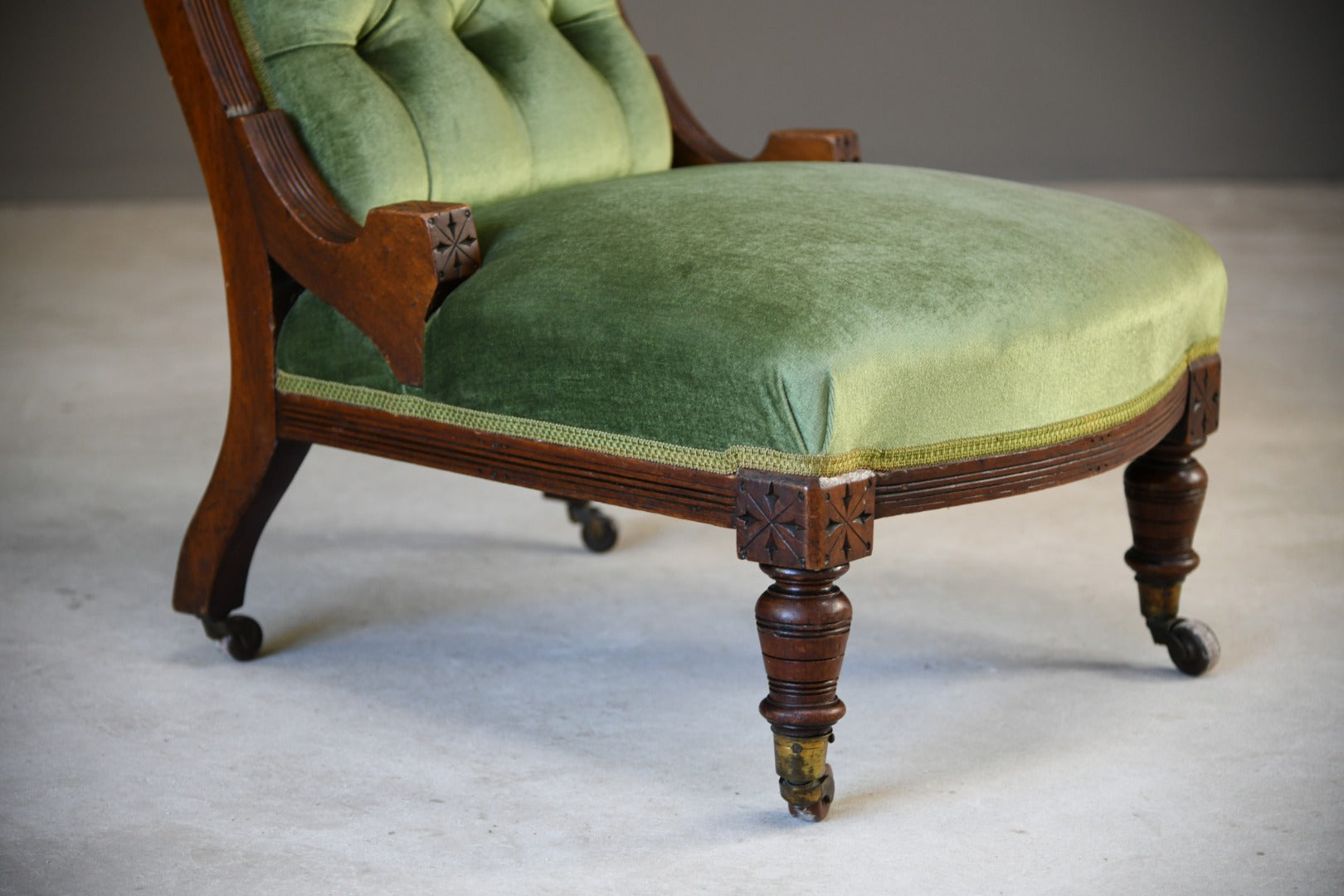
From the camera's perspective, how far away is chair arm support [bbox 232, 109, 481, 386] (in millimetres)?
1280

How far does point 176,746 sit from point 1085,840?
0.78 meters

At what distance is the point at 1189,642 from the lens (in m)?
1.52

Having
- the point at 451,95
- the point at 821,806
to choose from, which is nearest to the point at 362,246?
the point at 451,95

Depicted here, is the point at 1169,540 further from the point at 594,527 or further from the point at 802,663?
the point at 594,527

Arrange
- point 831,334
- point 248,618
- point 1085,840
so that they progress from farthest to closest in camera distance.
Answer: point 248,618 < point 1085,840 < point 831,334

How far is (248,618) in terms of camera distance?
161cm

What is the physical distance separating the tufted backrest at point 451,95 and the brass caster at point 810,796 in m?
0.62

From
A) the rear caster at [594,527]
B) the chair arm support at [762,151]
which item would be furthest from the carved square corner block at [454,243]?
the rear caster at [594,527]

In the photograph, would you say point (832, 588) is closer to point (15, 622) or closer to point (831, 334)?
point (831, 334)

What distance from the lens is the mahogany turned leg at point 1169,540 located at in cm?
151

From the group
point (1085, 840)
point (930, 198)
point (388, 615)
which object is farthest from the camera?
point (388, 615)

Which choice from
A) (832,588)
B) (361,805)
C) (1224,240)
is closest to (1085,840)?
(832,588)

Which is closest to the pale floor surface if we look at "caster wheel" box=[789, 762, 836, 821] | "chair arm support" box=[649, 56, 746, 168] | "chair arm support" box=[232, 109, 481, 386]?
"caster wheel" box=[789, 762, 836, 821]

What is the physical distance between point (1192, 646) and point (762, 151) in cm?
70
